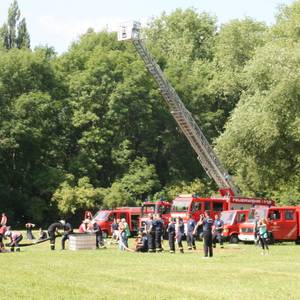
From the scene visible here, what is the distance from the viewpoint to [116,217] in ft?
153

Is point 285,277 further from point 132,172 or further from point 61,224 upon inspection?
point 132,172

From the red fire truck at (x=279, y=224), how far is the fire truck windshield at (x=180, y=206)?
16.2 ft

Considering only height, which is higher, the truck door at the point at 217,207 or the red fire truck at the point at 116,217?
the truck door at the point at 217,207

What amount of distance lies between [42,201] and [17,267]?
44.4 metres

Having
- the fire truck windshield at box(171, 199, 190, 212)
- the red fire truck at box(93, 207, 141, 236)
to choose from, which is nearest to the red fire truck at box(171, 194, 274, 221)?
the fire truck windshield at box(171, 199, 190, 212)

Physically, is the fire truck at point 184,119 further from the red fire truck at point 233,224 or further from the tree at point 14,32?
the tree at point 14,32

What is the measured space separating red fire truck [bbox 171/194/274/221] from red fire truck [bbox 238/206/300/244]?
4.68 meters

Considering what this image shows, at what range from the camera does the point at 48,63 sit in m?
70.1

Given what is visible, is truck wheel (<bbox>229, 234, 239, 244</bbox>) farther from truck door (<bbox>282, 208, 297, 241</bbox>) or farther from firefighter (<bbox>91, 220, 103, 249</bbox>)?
firefighter (<bbox>91, 220, 103, 249</bbox>)

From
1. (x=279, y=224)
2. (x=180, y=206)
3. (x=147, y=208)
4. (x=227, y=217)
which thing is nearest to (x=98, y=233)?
(x=227, y=217)

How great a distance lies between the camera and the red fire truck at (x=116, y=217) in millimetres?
45834

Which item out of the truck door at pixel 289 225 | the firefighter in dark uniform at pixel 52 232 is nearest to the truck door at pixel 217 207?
the truck door at pixel 289 225

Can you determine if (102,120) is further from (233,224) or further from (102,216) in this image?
(233,224)

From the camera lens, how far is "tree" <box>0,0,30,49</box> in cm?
8150
